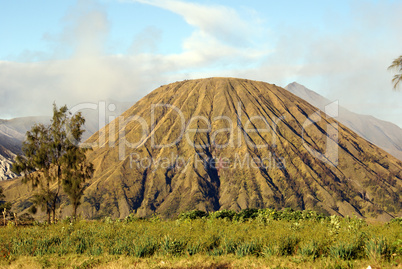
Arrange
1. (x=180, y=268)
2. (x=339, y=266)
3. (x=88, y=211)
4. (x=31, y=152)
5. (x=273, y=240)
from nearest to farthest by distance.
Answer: (x=339, y=266) → (x=180, y=268) → (x=273, y=240) → (x=31, y=152) → (x=88, y=211)

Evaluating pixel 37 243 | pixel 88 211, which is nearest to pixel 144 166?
pixel 88 211

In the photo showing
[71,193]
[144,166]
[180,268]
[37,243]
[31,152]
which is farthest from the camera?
[144,166]

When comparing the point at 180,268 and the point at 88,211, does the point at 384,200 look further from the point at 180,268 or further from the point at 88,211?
the point at 180,268

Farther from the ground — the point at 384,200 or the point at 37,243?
the point at 37,243

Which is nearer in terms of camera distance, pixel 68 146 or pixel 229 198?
pixel 68 146

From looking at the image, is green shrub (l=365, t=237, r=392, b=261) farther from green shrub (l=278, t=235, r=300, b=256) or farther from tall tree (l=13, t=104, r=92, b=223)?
tall tree (l=13, t=104, r=92, b=223)

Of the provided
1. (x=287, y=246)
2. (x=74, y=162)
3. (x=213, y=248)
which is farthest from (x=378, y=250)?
(x=74, y=162)
